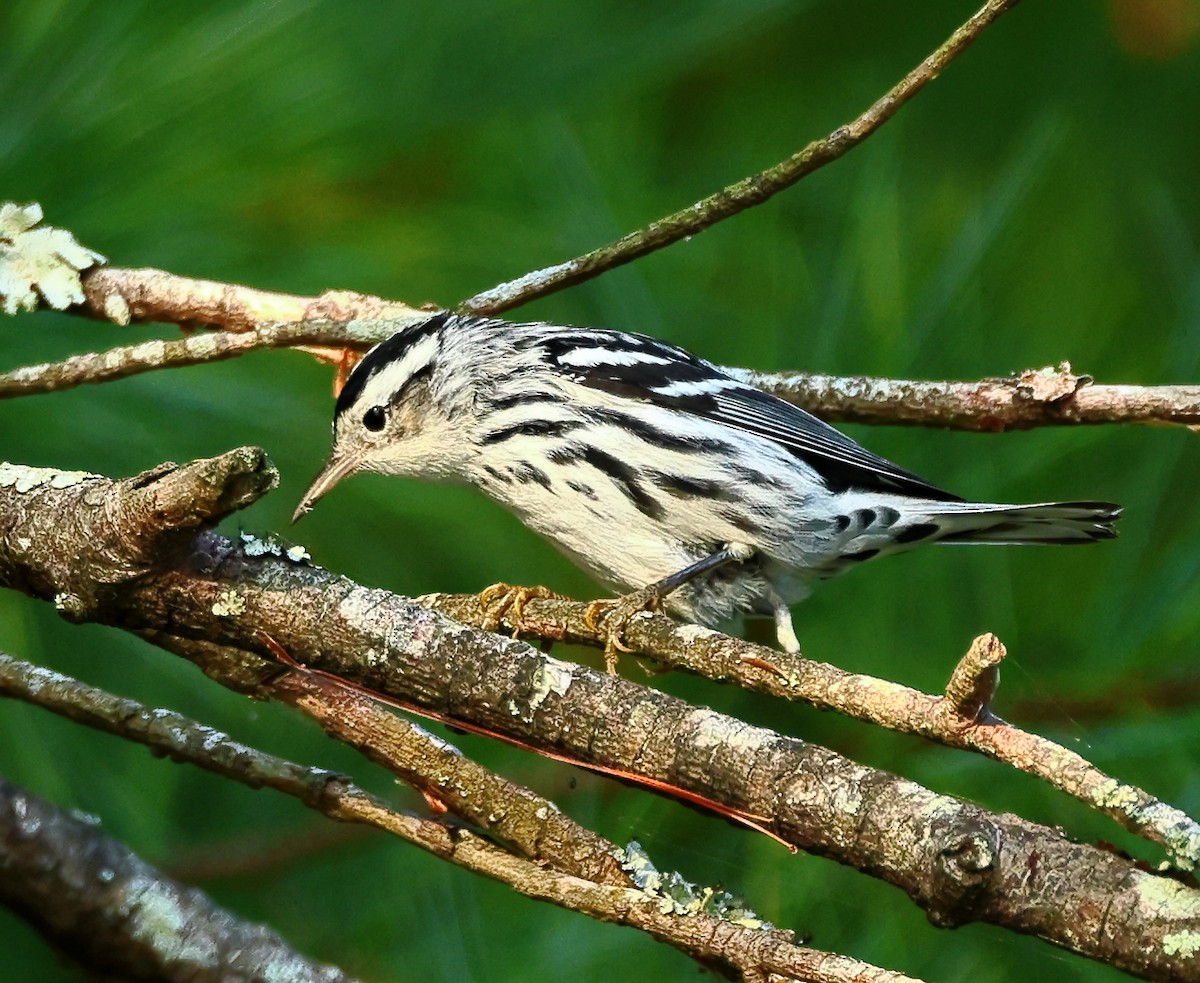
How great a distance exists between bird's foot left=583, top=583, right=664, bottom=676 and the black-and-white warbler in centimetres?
5

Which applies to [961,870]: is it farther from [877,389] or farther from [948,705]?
[877,389]

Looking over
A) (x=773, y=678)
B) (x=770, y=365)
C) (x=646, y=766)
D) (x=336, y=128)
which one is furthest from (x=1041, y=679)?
(x=336, y=128)

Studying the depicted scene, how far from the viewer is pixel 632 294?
2184mm

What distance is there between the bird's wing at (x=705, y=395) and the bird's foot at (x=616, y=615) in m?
0.31

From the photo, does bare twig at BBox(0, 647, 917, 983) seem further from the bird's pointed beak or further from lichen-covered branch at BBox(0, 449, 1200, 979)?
the bird's pointed beak

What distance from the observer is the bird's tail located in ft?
5.94

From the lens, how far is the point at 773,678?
3.92 ft

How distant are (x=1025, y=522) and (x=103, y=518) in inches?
48.1

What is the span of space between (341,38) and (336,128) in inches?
4.3

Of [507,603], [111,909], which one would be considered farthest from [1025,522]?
[111,909]

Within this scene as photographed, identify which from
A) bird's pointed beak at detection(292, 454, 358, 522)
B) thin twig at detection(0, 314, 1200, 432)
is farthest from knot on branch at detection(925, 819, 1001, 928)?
bird's pointed beak at detection(292, 454, 358, 522)

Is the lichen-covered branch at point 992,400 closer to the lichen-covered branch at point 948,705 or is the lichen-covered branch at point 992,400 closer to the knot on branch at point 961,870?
the lichen-covered branch at point 948,705

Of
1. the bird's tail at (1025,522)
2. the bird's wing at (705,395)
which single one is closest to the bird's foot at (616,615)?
the bird's wing at (705,395)

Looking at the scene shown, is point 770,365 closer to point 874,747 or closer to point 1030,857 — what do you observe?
point 874,747
